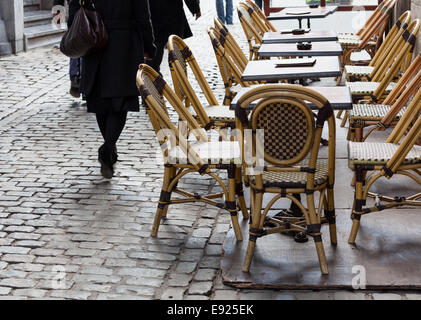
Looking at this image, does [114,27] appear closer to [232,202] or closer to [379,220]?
[232,202]

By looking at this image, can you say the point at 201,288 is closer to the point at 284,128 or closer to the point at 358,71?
the point at 284,128

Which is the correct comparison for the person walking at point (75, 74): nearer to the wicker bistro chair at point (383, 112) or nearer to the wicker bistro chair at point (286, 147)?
the wicker bistro chair at point (383, 112)

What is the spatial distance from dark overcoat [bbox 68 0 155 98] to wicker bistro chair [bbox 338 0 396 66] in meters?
4.07

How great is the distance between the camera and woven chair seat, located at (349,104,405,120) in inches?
249

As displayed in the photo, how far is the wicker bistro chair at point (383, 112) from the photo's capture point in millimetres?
5934

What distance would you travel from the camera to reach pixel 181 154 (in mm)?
5133

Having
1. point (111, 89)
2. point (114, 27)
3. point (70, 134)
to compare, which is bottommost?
point (70, 134)

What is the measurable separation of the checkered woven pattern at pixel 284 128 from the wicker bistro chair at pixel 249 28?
503 cm

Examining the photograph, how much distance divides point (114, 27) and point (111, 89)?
0.51 m

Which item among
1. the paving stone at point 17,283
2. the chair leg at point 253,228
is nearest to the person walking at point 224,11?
the chair leg at point 253,228
